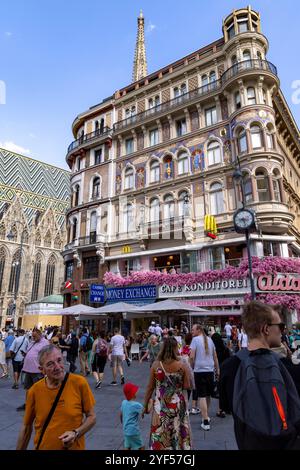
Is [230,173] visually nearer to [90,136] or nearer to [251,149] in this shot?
[251,149]

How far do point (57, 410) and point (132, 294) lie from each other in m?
21.8

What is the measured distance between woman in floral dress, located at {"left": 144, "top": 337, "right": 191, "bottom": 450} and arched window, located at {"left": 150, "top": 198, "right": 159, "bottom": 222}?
21785 mm

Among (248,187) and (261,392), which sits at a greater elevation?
(248,187)

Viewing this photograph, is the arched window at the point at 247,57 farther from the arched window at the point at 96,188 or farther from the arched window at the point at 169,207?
the arched window at the point at 96,188

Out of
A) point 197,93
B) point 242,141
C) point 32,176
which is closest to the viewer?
point 242,141

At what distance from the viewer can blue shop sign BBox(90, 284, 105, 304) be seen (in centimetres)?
2464

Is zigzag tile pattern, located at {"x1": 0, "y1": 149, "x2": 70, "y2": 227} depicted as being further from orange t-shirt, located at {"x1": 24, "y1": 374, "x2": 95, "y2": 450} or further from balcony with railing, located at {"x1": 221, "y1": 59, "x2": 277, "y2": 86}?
orange t-shirt, located at {"x1": 24, "y1": 374, "x2": 95, "y2": 450}

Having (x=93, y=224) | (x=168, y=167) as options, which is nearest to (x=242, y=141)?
(x=168, y=167)

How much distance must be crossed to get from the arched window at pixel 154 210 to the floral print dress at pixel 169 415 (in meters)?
21.9

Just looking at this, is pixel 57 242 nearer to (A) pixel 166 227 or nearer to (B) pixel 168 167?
(B) pixel 168 167

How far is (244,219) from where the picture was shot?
48.9ft

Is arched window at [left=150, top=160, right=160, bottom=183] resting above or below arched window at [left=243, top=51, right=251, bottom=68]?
below

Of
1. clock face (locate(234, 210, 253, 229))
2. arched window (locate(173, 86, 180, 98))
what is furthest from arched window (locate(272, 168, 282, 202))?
arched window (locate(173, 86, 180, 98))
